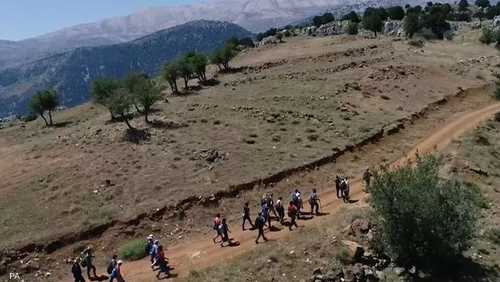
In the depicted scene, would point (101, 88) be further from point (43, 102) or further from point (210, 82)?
point (43, 102)

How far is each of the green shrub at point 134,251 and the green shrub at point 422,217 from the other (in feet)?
45.0

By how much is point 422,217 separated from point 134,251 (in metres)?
16.3

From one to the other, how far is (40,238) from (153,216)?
273 inches

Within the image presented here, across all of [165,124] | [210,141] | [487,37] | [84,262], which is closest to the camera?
[84,262]

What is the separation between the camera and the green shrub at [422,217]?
27781mm

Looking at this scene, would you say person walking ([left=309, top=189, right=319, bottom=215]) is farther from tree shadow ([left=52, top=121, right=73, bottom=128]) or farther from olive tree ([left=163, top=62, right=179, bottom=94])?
tree shadow ([left=52, top=121, right=73, bottom=128])

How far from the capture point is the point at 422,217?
2778 cm

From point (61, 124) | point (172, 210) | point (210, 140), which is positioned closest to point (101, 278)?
point (172, 210)

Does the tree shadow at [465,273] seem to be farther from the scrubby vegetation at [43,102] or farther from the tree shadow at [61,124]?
the scrubby vegetation at [43,102]

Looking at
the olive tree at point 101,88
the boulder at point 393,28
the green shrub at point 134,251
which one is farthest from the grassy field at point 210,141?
the boulder at point 393,28

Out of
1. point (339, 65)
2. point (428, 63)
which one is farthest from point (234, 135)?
point (428, 63)

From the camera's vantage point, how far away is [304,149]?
50094mm

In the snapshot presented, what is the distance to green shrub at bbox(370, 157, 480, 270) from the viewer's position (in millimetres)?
27781

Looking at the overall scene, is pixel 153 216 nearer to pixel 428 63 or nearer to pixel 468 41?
pixel 428 63
